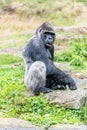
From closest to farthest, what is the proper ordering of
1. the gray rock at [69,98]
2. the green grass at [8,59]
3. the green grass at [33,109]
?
the green grass at [33,109], the gray rock at [69,98], the green grass at [8,59]

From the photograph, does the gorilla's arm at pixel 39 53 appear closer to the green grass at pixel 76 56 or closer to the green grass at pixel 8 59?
the green grass at pixel 76 56

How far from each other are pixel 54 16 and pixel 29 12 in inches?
59.8

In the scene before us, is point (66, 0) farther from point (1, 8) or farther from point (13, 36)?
point (13, 36)

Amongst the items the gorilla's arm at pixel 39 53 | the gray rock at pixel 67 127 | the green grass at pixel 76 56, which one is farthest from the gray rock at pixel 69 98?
the green grass at pixel 76 56

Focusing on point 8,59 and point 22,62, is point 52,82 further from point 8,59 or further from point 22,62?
point 8,59

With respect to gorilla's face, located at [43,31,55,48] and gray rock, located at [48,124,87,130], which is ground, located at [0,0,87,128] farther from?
gorilla's face, located at [43,31,55,48]

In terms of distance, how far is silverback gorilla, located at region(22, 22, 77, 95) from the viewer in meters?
10.4

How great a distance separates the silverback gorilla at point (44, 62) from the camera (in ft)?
34.0

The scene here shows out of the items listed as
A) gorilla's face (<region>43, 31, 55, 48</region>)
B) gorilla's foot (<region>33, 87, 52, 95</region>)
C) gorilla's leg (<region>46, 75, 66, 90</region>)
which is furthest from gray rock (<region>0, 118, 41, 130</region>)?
gorilla's face (<region>43, 31, 55, 48</region>)

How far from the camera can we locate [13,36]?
72.2 feet

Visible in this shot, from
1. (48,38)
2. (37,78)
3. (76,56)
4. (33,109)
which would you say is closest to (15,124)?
(33,109)

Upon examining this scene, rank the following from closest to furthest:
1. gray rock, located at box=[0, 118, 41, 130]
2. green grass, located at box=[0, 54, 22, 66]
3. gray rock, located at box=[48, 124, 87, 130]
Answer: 1. gray rock, located at box=[0, 118, 41, 130]
2. gray rock, located at box=[48, 124, 87, 130]
3. green grass, located at box=[0, 54, 22, 66]

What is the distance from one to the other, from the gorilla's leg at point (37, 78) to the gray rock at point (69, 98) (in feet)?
0.78

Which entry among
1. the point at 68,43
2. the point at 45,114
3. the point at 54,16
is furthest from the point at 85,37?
the point at 45,114
